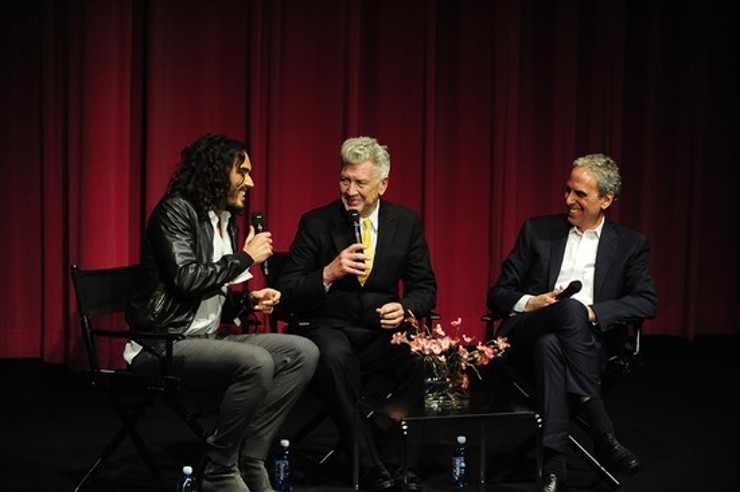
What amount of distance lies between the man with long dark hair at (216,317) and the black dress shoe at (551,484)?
885mm

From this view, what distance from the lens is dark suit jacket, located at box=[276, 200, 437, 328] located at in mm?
4371

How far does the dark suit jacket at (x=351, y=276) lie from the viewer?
4.37 m

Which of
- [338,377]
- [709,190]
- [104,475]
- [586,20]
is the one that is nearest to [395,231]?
[338,377]

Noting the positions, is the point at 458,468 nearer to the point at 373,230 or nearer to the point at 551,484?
the point at 551,484

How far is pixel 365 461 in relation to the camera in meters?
3.99

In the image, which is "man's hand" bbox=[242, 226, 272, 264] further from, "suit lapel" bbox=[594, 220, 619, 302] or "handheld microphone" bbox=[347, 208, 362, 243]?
"suit lapel" bbox=[594, 220, 619, 302]

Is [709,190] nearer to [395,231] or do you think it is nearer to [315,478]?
[395,231]

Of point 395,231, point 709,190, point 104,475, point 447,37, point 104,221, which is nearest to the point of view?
point 104,475

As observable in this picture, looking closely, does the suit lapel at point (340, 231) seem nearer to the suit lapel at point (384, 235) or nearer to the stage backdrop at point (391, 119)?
the suit lapel at point (384, 235)

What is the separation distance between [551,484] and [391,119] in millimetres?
3040

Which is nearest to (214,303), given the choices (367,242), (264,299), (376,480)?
(264,299)

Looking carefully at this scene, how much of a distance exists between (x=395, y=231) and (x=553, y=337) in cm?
74

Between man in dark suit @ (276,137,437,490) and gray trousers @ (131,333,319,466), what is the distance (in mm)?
147

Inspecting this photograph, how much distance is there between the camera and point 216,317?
4.08 metres
